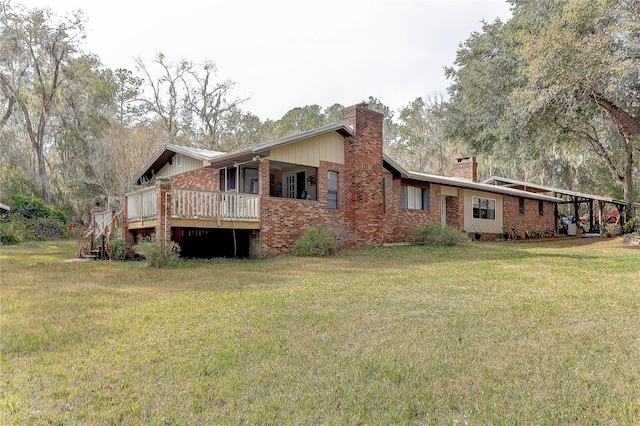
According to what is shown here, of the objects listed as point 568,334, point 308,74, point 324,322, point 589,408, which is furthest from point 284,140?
point 589,408

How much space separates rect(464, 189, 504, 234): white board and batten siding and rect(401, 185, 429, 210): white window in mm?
3056

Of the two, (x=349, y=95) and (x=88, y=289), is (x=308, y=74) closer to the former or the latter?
Answer: (x=88, y=289)

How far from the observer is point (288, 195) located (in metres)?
17.3

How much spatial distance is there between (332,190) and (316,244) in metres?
3.04

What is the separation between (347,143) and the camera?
637 inches

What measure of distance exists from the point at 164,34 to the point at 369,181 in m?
8.69

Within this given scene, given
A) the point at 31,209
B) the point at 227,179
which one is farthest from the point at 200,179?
the point at 31,209

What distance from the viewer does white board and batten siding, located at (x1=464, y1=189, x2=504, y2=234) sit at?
71.7 feet

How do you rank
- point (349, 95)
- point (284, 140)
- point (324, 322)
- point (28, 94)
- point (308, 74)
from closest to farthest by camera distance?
point (324, 322)
point (284, 140)
point (308, 74)
point (28, 94)
point (349, 95)

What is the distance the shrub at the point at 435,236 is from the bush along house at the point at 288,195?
998 millimetres

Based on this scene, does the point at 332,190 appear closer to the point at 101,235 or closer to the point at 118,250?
the point at 118,250

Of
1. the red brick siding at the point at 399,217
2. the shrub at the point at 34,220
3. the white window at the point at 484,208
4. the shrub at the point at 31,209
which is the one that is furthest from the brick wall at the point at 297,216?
the shrub at the point at 31,209

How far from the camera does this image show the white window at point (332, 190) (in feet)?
51.2

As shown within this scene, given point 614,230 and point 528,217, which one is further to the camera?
point 528,217
